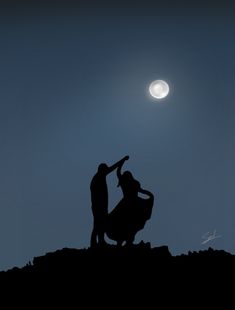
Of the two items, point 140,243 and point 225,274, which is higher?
point 140,243

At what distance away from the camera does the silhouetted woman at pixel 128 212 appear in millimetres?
15984

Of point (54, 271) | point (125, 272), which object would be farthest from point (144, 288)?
point (54, 271)

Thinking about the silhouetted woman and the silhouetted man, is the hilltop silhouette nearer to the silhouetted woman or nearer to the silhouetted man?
the silhouetted woman

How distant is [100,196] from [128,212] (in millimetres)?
1084

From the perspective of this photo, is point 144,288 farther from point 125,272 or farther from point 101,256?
point 101,256

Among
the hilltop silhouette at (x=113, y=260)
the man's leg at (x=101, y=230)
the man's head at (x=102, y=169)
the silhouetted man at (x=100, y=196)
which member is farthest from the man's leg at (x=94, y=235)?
the man's head at (x=102, y=169)

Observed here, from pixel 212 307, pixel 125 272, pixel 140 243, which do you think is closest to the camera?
pixel 212 307

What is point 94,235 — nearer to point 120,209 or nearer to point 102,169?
point 120,209

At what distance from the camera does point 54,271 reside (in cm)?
1448

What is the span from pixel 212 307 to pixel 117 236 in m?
4.24

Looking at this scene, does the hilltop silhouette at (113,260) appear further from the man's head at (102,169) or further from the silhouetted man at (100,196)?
the man's head at (102,169)

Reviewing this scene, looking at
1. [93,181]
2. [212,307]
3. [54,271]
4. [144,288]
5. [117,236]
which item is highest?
[93,181]

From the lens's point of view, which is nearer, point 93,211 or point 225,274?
point 225,274

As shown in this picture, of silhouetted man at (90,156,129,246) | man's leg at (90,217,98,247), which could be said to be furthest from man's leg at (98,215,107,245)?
man's leg at (90,217,98,247)
